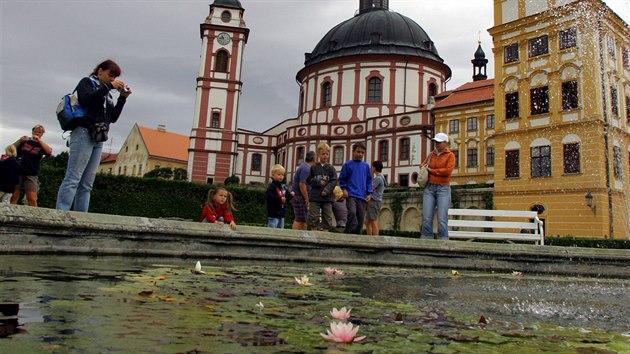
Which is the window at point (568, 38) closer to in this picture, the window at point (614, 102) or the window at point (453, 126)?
the window at point (614, 102)

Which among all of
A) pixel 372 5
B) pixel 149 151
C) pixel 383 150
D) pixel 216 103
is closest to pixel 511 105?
pixel 383 150

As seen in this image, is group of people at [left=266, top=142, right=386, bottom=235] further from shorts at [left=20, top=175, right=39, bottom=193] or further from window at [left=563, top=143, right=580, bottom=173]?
window at [left=563, top=143, right=580, bottom=173]

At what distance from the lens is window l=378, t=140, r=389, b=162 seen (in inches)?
1545

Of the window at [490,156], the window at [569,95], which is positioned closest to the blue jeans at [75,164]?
the window at [569,95]

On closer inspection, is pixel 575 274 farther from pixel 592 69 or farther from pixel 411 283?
pixel 592 69

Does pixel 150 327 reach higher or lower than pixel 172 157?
lower

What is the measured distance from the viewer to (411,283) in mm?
4031

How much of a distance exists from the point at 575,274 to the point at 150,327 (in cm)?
638

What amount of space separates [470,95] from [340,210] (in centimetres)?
2957

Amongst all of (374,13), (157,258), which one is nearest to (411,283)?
(157,258)

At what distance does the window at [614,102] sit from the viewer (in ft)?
75.9

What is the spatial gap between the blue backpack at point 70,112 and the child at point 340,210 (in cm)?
381

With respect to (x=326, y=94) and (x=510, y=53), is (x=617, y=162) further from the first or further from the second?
(x=326, y=94)

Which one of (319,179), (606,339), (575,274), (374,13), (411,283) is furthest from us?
(374,13)
